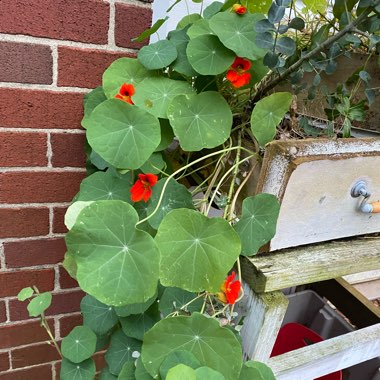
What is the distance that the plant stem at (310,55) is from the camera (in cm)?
59

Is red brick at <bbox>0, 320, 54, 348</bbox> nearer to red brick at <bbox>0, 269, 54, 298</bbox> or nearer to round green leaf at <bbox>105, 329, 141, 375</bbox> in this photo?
red brick at <bbox>0, 269, 54, 298</bbox>

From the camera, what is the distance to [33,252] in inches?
39.7

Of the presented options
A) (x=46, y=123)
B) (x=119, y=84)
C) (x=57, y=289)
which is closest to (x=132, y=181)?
(x=119, y=84)

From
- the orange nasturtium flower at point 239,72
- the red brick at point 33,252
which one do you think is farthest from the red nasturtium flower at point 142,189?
the red brick at point 33,252

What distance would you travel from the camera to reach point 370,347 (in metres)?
0.88

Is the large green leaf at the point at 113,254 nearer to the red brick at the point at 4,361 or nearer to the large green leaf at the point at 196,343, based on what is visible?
the large green leaf at the point at 196,343

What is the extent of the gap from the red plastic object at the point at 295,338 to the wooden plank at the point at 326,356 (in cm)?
48

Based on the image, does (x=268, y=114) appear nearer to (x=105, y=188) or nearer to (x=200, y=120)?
(x=200, y=120)

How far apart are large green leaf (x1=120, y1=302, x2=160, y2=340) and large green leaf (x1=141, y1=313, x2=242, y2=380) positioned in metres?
0.14

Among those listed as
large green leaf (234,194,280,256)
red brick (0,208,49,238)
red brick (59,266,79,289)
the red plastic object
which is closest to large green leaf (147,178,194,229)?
large green leaf (234,194,280,256)

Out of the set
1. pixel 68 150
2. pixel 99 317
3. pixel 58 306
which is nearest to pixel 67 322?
pixel 58 306

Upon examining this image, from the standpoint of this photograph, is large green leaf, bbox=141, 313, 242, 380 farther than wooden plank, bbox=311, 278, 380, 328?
No

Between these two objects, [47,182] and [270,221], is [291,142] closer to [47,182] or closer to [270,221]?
[270,221]

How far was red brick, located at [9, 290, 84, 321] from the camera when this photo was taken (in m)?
1.08
